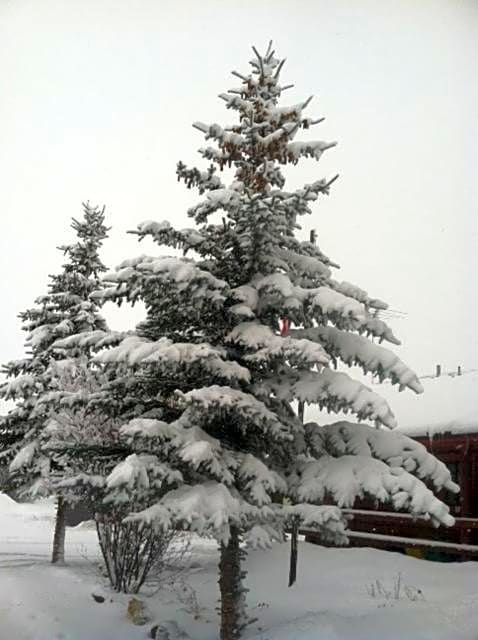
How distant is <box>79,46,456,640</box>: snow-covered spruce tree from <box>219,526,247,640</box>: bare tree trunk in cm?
2

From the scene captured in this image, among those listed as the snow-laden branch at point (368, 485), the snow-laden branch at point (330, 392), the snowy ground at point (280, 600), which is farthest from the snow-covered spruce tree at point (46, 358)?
the snow-laden branch at point (368, 485)

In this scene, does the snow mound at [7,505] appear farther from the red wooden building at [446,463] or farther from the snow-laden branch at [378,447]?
the snow-laden branch at [378,447]

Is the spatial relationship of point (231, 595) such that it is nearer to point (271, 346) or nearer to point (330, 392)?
point (330, 392)

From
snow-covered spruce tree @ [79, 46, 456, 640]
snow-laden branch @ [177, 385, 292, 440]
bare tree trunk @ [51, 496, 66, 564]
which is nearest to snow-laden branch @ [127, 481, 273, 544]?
snow-covered spruce tree @ [79, 46, 456, 640]

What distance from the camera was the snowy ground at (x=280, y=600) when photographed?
7.38 meters

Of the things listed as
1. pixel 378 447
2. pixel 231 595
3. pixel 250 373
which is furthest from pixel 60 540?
pixel 378 447

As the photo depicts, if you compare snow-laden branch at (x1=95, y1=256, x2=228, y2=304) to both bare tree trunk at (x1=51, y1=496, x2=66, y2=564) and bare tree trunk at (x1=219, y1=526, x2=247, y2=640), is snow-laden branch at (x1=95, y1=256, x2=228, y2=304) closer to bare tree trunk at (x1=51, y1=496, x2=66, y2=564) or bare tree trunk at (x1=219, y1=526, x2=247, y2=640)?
bare tree trunk at (x1=219, y1=526, x2=247, y2=640)

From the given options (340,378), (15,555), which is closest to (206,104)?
(340,378)

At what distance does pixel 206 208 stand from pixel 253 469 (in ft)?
9.89

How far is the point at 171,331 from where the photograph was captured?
7449 millimetres

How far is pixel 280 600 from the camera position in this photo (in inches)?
352

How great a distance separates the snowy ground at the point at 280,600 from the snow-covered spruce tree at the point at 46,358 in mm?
1448

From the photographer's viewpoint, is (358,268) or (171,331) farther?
(358,268)

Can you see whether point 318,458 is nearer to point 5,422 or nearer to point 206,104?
point 206,104
